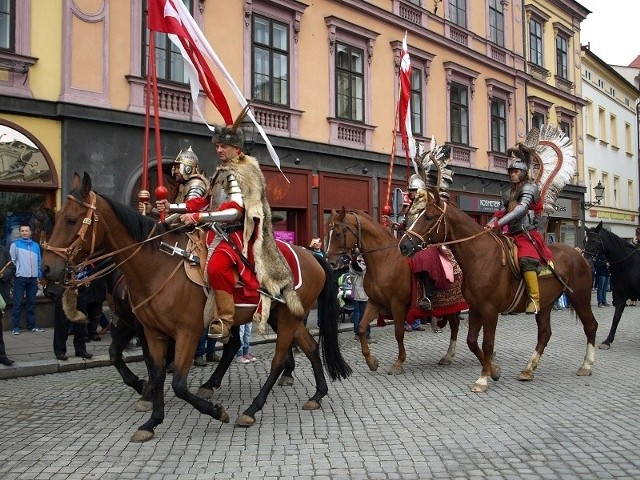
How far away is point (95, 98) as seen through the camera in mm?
12961

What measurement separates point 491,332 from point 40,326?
8.82 m

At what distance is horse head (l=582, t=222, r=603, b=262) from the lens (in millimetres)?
11562

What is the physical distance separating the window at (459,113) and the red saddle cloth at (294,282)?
17544 millimetres

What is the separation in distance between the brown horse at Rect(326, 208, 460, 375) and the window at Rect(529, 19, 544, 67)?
2187cm

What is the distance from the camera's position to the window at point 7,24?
12.0 metres

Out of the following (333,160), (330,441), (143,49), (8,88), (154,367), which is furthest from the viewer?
(333,160)

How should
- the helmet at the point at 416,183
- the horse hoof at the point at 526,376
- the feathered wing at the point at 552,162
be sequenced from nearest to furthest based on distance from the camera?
the horse hoof at the point at 526,376
the helmet at the point at 416,183
the feathered wing at the point at 552,162

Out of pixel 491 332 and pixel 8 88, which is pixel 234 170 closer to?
pixel 491 332

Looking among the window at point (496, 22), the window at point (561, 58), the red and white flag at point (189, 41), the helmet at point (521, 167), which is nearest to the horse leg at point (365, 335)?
the helmet at point (521, 167)

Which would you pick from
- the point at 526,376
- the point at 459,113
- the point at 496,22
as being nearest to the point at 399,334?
the point at 526,376

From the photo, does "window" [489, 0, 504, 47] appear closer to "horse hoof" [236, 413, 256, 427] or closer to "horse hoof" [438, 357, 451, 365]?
"horse hoof" [438, 357, 451, 365]

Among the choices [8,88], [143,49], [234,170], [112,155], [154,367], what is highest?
[143,49]

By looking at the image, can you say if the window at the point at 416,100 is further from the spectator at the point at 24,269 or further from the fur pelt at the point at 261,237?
the fur pelt at the point at 261,237

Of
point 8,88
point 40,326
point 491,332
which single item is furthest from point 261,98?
point 491,332
